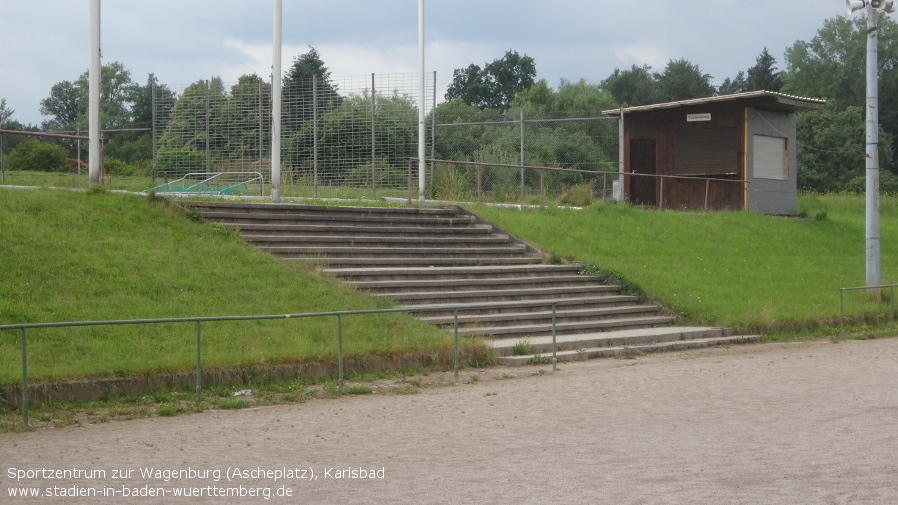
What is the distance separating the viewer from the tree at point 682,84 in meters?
82.6

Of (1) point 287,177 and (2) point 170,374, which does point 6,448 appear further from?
(1) point 287,177

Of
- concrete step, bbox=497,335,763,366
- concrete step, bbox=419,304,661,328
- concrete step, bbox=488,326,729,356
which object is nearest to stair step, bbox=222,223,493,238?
concrete step, bbox=419,304,661,328

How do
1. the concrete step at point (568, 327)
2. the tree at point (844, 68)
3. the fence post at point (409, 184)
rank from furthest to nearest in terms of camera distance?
the tree at point (844, 68), the fence post at point (409, 184), the concrete step at point (568, 327)

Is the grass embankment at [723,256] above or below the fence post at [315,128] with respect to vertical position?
below

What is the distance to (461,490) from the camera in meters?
7.73

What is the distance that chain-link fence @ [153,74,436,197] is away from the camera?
1165 inches

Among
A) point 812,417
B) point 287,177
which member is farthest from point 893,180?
point 812,417

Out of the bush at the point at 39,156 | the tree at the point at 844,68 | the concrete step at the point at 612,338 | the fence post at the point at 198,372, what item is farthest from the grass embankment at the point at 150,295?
the tree at the point at 844,68

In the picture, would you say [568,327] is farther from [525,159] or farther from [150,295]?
[525,159]

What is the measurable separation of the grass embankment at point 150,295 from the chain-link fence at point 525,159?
11.8 metres

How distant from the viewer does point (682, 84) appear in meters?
82.9

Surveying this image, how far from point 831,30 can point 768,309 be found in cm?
7166

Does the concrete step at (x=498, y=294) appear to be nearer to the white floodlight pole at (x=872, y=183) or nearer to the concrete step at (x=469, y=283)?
the concrete step at (x=469, y=283)

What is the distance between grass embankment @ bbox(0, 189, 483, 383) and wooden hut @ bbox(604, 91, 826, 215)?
17550 millimetres
